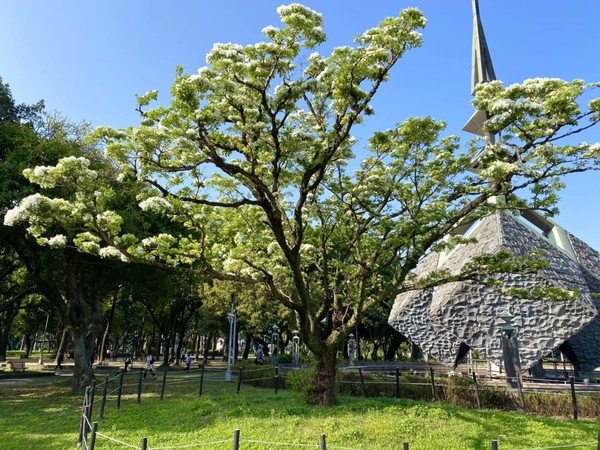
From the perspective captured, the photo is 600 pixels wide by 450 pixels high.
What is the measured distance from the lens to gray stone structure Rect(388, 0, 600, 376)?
771 inches

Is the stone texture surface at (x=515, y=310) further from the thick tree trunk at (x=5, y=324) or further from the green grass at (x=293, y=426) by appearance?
the thick tree trunk at (x=5, y=324)

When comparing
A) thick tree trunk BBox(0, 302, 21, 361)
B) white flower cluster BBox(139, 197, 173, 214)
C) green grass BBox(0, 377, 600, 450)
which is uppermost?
white flower cluster BBox(139, 197, 173, 214)

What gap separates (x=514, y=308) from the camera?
2055 cm

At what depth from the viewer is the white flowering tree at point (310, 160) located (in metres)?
9.09

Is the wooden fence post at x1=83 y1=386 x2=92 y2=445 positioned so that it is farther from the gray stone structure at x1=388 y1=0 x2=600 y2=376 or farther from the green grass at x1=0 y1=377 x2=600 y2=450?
the gray stone structure at x1=388 y1=0 x2=600 y2=376

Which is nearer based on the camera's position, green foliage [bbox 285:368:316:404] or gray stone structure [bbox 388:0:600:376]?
green foliage [bbox 285:368:316:404]

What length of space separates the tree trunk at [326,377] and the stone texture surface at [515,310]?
7.33m

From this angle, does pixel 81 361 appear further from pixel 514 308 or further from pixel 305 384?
pixel 514 308

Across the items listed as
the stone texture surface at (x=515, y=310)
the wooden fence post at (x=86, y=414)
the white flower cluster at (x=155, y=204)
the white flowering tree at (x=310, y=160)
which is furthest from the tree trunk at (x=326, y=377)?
the stone texture surface at (x=515, y=310)

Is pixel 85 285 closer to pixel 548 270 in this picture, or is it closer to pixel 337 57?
pixel 337 57

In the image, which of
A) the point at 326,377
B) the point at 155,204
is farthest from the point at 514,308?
the point at 155,204

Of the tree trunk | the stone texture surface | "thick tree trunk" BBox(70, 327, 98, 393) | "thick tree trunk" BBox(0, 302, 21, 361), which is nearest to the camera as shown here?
the tree trunk

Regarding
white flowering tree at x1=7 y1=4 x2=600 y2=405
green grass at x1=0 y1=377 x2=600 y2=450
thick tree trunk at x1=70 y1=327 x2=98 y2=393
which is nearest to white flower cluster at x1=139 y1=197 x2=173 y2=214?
white flowering tree at x1=7 y1=4 x2=600 y2=405

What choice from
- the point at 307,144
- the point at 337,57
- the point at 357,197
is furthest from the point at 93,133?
the point at 357,197
